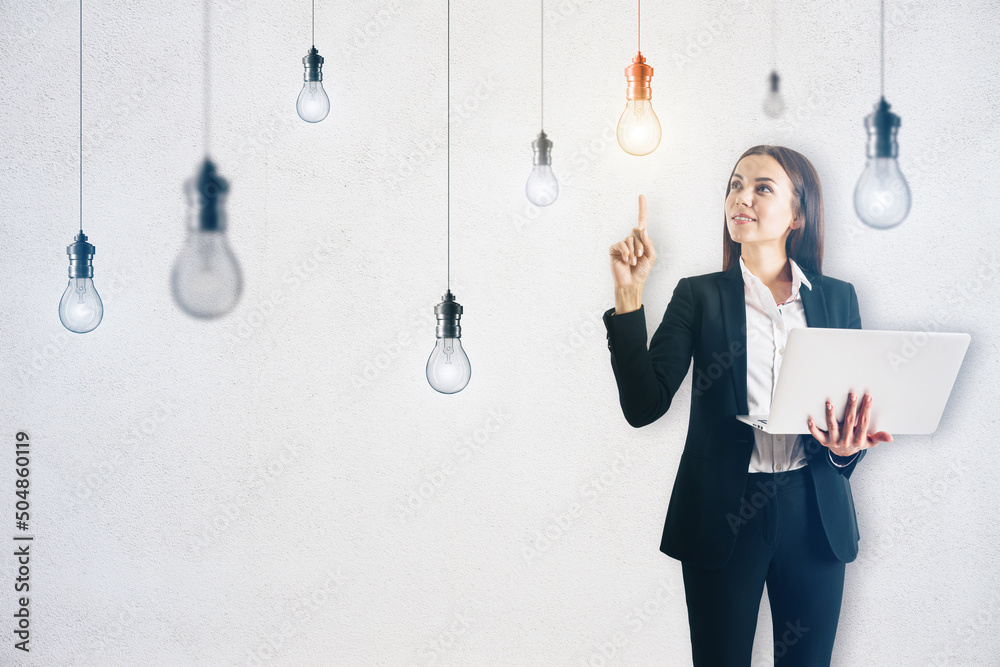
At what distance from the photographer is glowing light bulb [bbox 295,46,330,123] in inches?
76.6

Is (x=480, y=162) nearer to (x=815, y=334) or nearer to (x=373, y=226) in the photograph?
(x=373, y=226)

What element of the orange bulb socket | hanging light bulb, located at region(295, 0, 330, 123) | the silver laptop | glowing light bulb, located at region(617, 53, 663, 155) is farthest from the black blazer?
hanging light bulb, located at region(295, 0, 330, 123)

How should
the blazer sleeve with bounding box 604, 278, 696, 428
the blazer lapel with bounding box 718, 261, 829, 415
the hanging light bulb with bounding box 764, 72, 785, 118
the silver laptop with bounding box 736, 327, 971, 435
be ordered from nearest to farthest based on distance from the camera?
1. the silver laptop with bounding box 736, 327, 971, 435
2. the blazer sleeve with bounding box 604, 278, 696, 428
3. the blazer lapel with bounding box 718, 261, 829, 415
4. the hanging light bulb with bounding box 764, 72, 785, 118

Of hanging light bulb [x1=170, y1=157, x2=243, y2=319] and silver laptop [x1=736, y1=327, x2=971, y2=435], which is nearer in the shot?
silver laptop [x1=736, y1=327, x2=971, y2=435]

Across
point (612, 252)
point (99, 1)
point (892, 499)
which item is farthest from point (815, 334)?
point (99, 1)

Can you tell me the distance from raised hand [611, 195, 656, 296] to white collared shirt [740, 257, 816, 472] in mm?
356

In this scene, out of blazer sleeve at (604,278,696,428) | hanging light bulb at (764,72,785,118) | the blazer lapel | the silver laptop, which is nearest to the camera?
the silver laptop

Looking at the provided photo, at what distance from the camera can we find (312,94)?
→ 6.42ft

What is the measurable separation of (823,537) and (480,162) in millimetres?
1627

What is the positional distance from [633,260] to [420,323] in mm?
751

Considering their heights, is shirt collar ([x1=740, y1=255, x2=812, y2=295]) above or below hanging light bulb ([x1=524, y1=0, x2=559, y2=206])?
below

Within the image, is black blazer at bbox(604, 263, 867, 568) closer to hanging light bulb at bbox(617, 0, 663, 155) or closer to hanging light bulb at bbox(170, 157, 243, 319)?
hanging light bulb at bbox(617, 0, 663, 155)

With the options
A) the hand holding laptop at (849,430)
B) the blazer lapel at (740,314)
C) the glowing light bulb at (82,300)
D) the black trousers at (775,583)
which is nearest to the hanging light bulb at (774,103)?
the blazer lapel at (740,314)

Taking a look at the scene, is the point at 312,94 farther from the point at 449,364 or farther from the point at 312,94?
the point at 449,364
